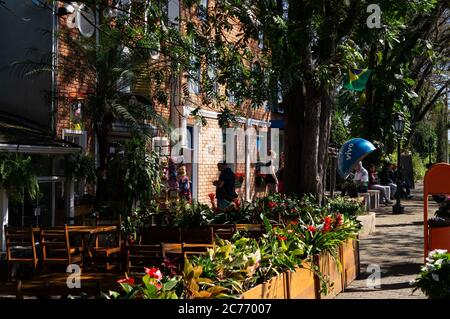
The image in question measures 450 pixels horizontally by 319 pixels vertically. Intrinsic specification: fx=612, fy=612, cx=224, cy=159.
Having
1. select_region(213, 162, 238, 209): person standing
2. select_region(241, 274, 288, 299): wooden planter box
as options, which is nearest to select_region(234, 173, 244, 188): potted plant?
select_region(213, 162, 238, 209): person standing

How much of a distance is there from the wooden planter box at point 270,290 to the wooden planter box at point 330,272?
4.26ft

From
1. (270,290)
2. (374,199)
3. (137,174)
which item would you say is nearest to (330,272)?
(270,290)

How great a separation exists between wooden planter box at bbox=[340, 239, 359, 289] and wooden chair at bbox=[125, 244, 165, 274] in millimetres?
2851

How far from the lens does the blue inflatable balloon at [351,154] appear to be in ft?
56.9

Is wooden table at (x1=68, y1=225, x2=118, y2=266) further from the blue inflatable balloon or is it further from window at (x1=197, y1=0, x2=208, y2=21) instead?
the blue inflatable balloon

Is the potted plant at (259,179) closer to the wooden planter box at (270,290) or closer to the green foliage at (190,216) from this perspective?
the green foliage at (190,216)

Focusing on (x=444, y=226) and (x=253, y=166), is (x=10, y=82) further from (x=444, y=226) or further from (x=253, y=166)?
(x=253, y=166)

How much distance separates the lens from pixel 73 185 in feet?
39.7

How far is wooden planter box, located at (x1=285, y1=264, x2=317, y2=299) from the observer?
6.14m

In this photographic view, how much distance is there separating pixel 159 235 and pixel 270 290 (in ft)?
14.3

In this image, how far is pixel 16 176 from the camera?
30.7 feet

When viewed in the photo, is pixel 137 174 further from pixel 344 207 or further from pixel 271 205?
pixel 344 207

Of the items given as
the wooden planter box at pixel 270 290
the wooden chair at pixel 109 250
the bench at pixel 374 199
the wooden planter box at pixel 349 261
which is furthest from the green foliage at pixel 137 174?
the bench at pixel 374 199
